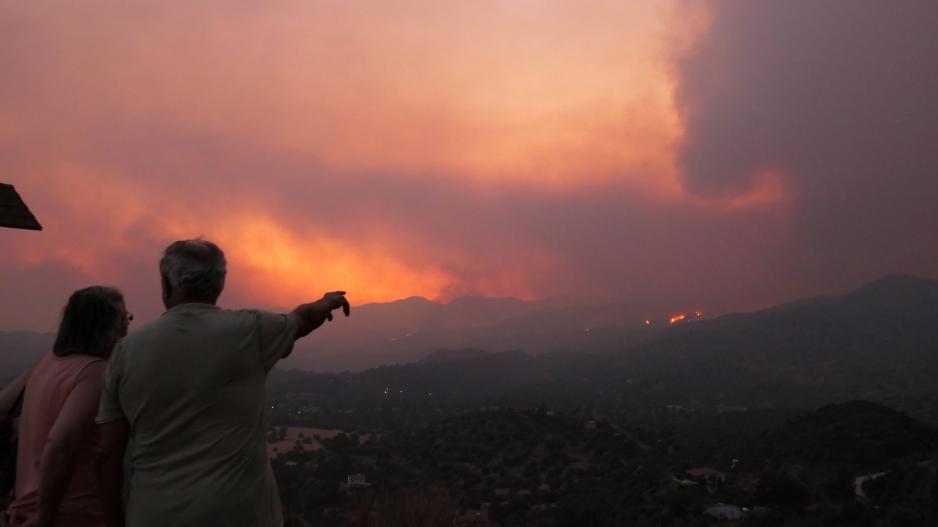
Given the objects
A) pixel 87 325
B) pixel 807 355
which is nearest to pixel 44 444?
pixel 87 325

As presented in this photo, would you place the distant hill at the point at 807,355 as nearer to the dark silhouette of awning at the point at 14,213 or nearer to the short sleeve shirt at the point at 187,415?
the dark silhouette of awning at the point at 14,213

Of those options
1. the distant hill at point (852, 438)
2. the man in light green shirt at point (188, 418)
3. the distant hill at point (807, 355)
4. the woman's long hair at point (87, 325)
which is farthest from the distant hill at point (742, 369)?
the woman's long hair at point (87, 325)

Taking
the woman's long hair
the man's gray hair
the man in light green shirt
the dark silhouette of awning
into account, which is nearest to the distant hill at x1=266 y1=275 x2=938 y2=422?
the dark silhouette of awning

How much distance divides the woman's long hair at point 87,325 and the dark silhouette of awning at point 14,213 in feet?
13.0

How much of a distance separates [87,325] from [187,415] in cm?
89

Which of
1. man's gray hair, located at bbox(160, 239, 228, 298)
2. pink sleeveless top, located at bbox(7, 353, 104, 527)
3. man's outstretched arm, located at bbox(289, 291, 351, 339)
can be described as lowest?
pink sleeveless top, located at bbox(7, 353, 104, 527)

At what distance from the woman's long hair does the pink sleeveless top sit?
0.06 metres

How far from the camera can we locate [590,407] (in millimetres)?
87062

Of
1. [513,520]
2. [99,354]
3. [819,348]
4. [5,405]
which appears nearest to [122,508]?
[99,354]

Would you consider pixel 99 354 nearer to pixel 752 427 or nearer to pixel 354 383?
pixel 752 427

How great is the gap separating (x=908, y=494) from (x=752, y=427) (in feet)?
128

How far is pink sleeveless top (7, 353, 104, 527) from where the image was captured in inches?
107

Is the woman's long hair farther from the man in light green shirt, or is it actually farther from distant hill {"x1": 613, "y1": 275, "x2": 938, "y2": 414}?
distant hill {"x1": 613, "y1": 275, "x2": 938, "y2": 414}

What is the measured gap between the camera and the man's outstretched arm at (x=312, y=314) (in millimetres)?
2816
